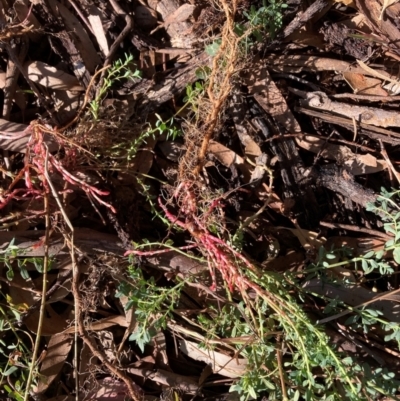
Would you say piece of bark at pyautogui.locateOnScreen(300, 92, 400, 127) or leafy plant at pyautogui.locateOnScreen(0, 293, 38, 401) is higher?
piece of bark at pyautogui.locateOnScreen(300, 92, 400, 127)

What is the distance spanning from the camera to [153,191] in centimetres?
181

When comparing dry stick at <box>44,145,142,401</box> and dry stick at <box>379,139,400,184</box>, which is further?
dry stick at <box>379,139,400,184</box>

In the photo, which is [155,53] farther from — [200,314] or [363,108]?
[200,314]

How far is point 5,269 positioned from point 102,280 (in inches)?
12.5

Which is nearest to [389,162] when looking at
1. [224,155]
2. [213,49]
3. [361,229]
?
[361,229]

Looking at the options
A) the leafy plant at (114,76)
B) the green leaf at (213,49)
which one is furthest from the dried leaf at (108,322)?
the green leaf at (213,49)

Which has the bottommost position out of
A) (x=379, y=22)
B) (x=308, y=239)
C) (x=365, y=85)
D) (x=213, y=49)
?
(x=308, y=239)

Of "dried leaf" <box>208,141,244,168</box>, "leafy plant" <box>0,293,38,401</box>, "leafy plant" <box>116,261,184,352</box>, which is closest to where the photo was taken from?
"leafy plant" <box>116,261,184,352</box>

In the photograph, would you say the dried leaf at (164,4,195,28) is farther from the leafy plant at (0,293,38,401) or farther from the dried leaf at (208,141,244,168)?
the leafy plant at (0,293,38,401)

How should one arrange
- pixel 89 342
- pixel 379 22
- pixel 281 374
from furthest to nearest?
pixel 379 22
pixel 89 342
pixel 281 374

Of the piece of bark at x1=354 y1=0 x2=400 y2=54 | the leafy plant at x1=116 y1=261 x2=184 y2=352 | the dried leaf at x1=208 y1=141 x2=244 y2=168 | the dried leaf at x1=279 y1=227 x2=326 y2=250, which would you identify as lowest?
the dried leaf at x1=279 y1=227 x2=326 y2=250

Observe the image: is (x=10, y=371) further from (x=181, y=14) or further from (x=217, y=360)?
(x=181, y=14)

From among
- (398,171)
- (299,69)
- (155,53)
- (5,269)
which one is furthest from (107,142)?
(398,171)

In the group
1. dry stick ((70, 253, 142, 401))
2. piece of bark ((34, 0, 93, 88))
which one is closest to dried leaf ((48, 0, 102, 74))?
piece of bark ((34, 0, 93, 88))
